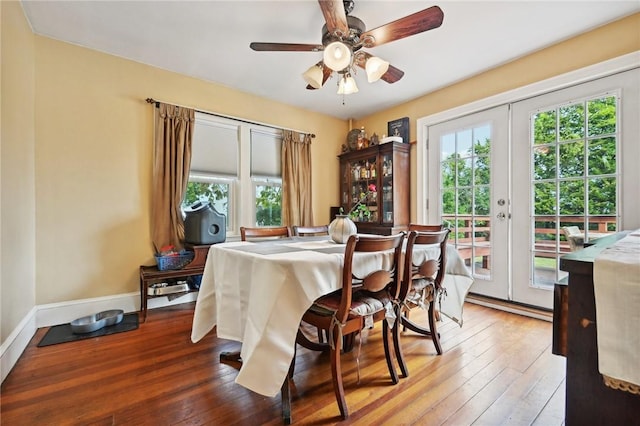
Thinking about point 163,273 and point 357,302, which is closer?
point 357,302

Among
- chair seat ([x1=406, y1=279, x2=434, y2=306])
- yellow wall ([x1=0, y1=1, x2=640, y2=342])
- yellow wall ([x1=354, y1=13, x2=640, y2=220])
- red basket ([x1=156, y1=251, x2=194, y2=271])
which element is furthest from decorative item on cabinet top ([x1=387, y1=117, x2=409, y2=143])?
red basket ([x1=156, y1=251, x2=194, y2=271])

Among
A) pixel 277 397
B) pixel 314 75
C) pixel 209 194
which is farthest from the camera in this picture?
pixel 209 194

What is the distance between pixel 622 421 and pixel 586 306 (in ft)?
0.86

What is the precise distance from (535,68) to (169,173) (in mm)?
3822

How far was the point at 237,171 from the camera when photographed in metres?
3.53

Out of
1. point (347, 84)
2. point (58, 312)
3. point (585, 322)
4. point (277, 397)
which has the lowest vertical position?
point (277, 397)

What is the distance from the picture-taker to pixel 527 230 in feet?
9.04

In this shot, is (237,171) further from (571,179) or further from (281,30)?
(571,179)

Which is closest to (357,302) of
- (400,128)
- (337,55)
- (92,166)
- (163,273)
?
(337,55)

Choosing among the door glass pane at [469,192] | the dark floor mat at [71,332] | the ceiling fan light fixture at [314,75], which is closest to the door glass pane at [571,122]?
the door glass pane at [469,192]

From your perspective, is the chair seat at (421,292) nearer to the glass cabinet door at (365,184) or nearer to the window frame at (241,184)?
the glass cabinet door at (365,184)

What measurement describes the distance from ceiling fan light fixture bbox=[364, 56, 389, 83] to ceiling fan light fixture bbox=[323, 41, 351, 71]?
8.8 inches

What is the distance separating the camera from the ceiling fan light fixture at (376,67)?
6.56 ft

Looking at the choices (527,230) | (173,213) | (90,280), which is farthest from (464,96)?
(90,280)
